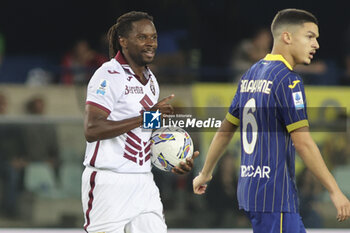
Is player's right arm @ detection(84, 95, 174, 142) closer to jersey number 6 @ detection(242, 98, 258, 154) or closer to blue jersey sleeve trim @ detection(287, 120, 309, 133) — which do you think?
jersey number 6 @ detection(242, 98, 258, 154)

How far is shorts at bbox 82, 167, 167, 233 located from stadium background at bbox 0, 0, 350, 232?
11.9 feet

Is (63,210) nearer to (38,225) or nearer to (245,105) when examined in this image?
(38,225)

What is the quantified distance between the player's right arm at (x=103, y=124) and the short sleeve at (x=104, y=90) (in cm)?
3

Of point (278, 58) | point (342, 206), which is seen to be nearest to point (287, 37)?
point (278, 58)

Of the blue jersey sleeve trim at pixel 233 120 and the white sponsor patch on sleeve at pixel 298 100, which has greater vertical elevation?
the white sponsor patch on sleeve at pixel 298 100

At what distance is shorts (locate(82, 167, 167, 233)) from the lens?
529 centimetres

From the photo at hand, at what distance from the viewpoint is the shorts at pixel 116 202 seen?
5289 mm

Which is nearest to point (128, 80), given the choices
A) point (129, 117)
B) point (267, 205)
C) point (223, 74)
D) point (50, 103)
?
point (129, 117)

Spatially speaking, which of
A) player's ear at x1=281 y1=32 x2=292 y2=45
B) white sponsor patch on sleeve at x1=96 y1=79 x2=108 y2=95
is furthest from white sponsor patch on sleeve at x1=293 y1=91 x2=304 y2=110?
white sponsor patch on sleeve at x1=96 y1=79 x2=108 y2=95

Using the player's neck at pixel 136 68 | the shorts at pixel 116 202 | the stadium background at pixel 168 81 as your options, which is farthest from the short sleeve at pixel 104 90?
the stadium background at pixel 168 81

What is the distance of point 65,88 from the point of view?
10664 millimetres

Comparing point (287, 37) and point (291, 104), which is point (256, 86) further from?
point (287, 37)

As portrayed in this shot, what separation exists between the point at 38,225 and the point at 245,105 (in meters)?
4.37

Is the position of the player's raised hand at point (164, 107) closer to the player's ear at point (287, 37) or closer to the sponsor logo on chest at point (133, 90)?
the sponsor logo on chest at point (133, 90)
